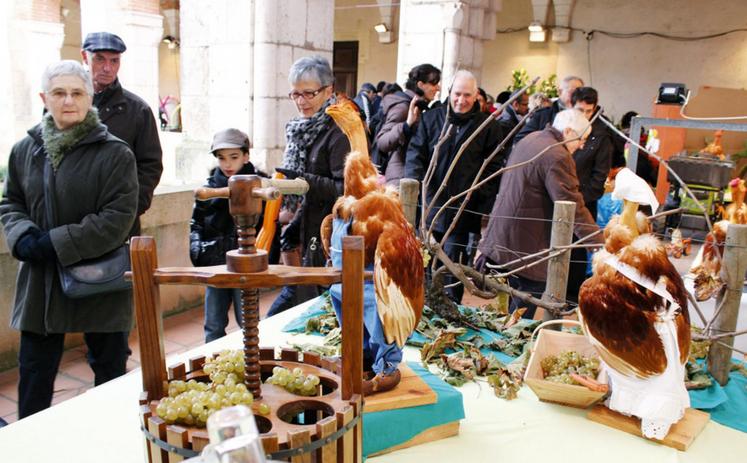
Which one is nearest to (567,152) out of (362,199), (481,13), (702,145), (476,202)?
(476,202)

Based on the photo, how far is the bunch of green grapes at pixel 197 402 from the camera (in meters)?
1.07

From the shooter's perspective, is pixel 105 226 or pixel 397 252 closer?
pixel 397 252

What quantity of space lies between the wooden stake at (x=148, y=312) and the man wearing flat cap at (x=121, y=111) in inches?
67.5

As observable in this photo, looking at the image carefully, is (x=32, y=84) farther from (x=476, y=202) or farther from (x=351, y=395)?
(x=351, y=395)

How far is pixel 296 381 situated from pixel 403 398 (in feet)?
1.81

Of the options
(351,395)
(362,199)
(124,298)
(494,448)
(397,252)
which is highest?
(362,199)

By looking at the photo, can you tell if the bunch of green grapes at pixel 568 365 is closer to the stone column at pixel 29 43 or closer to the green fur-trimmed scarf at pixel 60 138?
the green fur-trimmed scarf at pixel 60 138

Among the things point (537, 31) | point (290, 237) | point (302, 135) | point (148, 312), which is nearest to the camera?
point (148, 312)

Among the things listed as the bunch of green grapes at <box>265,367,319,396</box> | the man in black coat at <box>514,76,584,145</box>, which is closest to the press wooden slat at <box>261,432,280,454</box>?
the bunch of green grapes at <box>265,367,319,396</box>

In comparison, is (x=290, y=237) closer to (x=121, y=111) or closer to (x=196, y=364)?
(x=121, y=111)

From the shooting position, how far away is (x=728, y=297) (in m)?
2.12

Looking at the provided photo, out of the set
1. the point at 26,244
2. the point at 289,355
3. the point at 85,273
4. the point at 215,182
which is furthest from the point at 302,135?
the point at 289,355

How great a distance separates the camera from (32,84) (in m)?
8.76

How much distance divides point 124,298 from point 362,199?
126 cm
